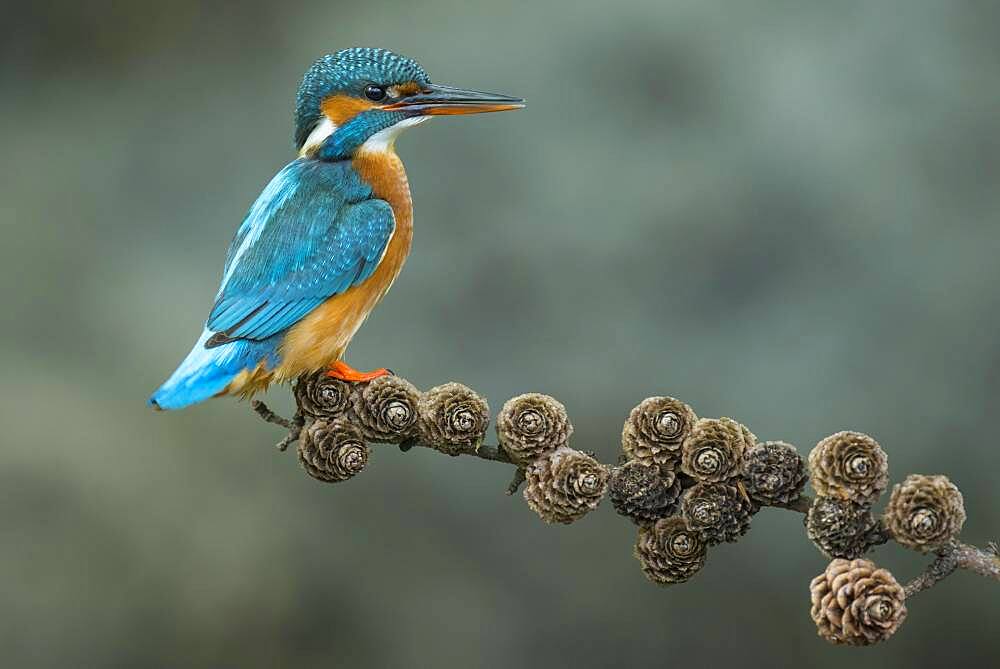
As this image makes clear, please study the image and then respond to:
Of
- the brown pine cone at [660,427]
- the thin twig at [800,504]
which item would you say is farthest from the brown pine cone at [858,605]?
the brown pine cone at [660,427]

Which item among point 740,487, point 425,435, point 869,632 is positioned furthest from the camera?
point 425,435

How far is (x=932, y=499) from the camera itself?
1125 mm

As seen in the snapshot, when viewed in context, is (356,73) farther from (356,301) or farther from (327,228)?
(356,301)

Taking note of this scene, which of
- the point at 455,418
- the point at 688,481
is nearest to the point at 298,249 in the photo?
the point at 455,418

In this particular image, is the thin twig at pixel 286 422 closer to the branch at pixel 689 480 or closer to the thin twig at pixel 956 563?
the branch at pixel 689 480

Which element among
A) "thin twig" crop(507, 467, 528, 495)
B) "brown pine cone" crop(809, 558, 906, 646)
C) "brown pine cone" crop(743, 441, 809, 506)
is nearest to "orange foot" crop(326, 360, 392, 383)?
"thin twig" crop(507, 467, 528, 495)

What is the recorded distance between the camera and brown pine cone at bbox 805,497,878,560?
116 cm

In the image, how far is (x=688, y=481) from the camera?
1284mm

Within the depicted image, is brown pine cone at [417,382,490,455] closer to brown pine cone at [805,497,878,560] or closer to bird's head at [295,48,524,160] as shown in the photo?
brown pine cone at [805,497,878,560]

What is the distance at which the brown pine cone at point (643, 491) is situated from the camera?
1.26 metres

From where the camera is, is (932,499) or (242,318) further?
(242,318)

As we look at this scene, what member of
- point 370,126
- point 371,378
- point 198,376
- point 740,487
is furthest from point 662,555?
point 370,126

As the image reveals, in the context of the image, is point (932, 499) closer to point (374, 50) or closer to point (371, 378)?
point (371, 378)

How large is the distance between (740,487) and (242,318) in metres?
0.71
